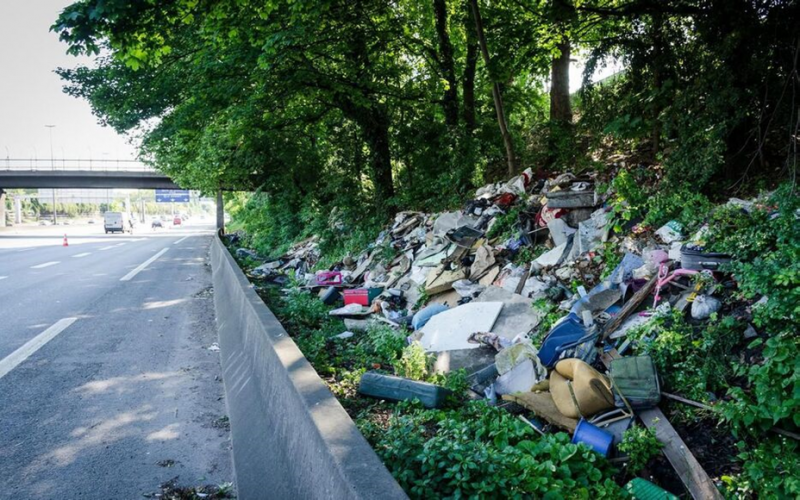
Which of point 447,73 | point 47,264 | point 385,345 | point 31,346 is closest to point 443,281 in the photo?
point 385,345

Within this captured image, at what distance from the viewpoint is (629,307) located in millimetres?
4930

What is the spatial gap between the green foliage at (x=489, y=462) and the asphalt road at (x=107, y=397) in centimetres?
133

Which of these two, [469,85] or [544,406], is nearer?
[544,406]

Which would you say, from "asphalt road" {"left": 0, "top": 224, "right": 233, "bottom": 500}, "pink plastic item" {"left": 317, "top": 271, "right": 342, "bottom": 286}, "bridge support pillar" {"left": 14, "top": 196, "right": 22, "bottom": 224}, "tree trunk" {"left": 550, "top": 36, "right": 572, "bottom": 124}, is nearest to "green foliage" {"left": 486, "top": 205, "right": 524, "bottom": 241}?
"pink plastic item" {"left": 317, "top": 271, "right": 342, "bottom": 286}

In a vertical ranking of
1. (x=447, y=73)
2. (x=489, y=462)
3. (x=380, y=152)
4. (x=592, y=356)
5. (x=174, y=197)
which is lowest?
(x=489, y=462)

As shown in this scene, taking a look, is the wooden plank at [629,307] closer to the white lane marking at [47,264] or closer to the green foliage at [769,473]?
the green foliage at [769,473]

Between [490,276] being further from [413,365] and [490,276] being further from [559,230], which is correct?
[413,365]

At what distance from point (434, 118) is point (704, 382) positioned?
12.5 meters

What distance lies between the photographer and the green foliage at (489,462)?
269 cm

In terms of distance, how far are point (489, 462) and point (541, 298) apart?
351cm

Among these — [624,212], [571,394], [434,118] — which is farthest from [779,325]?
[434,118]

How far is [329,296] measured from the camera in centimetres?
935

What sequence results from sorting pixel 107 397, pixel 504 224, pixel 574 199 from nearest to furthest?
pixel 107 397 → pixel 574 199 → pixel 504 224

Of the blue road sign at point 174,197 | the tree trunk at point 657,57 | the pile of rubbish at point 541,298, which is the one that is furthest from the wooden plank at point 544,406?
the blue road sign at point 174,197
